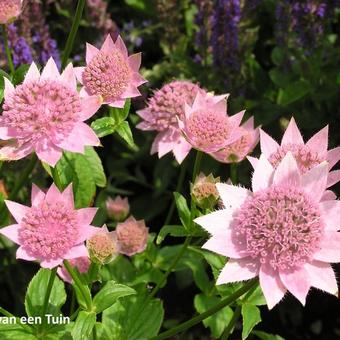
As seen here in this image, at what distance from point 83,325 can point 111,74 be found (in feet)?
1.97

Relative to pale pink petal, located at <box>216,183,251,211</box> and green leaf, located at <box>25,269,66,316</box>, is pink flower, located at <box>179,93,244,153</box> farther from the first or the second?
green leaf, located at <box>25,269,66,316</box>

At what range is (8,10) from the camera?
5.71ft

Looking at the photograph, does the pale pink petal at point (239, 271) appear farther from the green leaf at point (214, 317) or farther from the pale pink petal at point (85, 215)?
the green leaf at point (214, 317)

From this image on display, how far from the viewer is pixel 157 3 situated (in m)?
2.63

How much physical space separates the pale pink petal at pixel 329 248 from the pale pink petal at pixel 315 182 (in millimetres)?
78

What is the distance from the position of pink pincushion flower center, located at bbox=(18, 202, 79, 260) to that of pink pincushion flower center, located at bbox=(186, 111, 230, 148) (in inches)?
14.7

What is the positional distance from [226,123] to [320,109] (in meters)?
1.04

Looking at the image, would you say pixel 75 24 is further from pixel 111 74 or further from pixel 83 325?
pixel 83 325

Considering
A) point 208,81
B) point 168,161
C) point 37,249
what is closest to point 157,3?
point 208,81

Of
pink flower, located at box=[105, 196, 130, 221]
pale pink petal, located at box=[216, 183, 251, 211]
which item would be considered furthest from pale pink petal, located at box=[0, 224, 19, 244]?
pink flower, located at box=[105, 196, 130, 221]

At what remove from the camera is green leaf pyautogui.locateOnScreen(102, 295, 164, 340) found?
1734 mm

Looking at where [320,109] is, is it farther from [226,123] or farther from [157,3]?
[226,123]

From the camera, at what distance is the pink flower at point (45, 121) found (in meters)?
1.39

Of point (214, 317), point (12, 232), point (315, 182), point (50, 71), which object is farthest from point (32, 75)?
point (214, 317)
